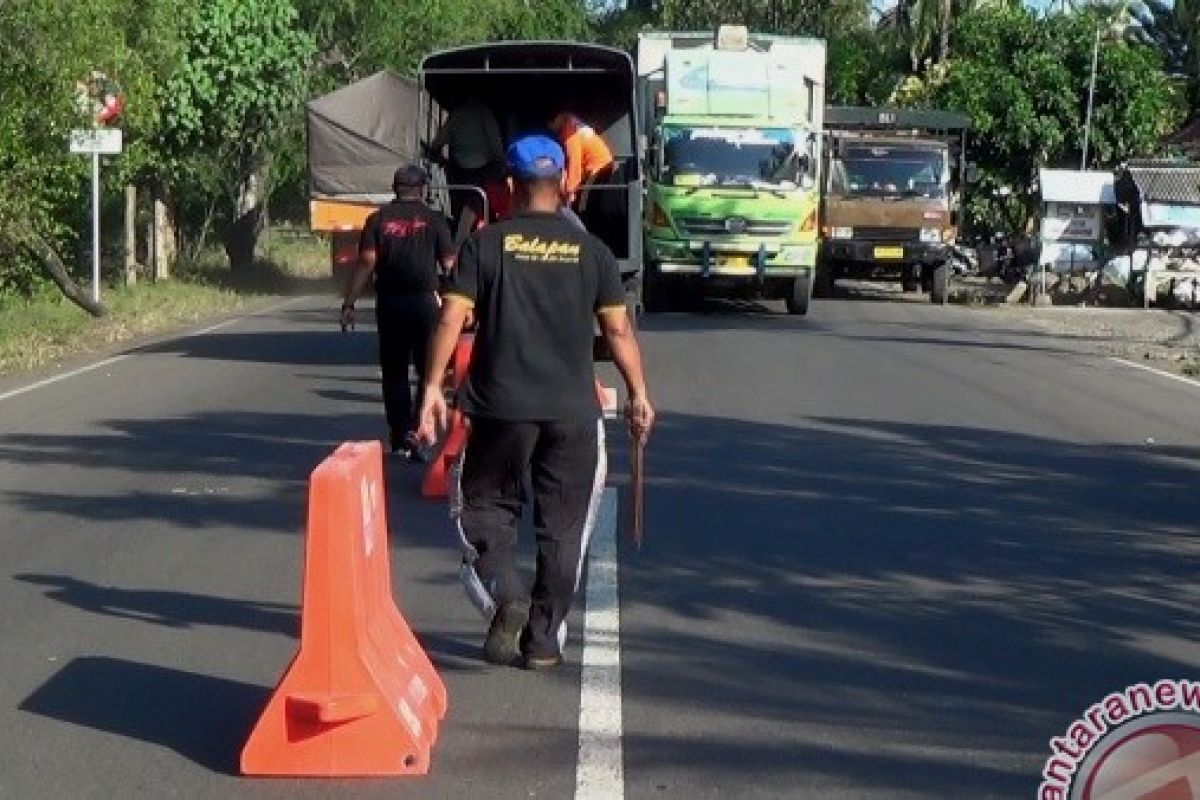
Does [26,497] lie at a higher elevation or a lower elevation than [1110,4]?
lower

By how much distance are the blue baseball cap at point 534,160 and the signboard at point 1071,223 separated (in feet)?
102

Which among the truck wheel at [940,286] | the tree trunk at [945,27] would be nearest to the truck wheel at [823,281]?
the truck wheel at [940,286]

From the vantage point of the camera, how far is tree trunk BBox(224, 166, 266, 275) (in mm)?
39812

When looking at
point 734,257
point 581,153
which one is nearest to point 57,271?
point 734,257

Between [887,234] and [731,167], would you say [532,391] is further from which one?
[887,234]

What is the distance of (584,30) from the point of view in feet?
180

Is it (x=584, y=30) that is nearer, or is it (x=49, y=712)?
(x=49, y=712)

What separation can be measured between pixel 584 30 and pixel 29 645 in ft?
158

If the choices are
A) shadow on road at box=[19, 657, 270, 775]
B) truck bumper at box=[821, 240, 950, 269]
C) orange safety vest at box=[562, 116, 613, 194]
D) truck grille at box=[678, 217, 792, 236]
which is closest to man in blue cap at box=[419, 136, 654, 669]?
shadow on road at box=[19, 657, 270, 775]

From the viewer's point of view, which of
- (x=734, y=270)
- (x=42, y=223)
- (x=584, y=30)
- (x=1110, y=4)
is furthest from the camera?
(x=1110, y=4)

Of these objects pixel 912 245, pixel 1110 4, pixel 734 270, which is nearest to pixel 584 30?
pixel 1110 4

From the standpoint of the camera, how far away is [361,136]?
107ft

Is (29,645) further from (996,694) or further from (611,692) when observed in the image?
(996,694)

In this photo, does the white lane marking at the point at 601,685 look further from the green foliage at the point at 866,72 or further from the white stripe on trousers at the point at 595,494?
the green foliage at the point at 866,72
